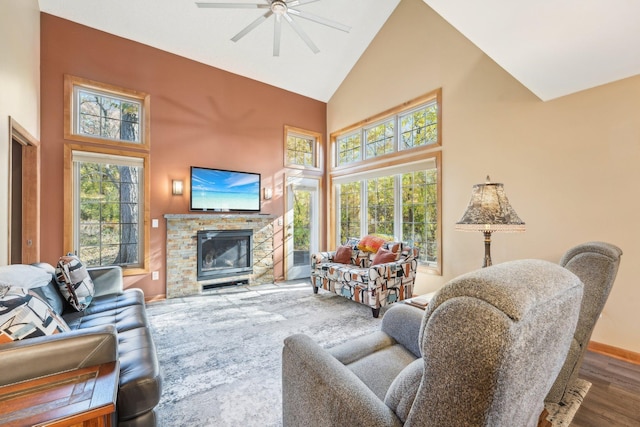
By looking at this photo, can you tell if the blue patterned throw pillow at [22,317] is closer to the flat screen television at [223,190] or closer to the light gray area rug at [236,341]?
the light gray area rug at [236,341]

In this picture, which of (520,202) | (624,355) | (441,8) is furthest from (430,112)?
(624,355)

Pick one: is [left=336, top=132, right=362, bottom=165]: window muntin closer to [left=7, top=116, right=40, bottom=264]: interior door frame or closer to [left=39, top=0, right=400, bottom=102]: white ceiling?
[left=39, top=0, right=400, bottom=102]: white ceiling

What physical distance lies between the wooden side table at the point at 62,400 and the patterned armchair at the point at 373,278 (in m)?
2.78

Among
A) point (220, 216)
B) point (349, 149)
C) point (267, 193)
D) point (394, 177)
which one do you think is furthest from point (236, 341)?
point (349, 149)

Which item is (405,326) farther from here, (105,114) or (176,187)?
(105,114)

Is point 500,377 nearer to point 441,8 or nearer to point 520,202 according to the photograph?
point 441,8

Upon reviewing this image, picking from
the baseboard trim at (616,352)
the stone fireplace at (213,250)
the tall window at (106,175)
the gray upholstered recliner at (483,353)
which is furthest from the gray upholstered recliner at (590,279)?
the tall window at (106,175)

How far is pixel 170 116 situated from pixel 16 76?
1.77m

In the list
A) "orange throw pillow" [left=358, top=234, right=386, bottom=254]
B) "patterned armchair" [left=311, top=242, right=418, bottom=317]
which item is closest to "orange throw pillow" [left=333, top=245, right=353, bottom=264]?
"patterned armchair" [left=311, top=242, right=418, bottom=317]

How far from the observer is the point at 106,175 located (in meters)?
3.98

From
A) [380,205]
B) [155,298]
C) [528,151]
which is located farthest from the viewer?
[380,205]

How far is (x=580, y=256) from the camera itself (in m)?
1.46

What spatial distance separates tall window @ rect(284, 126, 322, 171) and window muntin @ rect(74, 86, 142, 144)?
8.14 feet

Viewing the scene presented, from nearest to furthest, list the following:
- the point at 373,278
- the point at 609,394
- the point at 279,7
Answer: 1. the point at 609,394
2. the point at 279,7
3. the point at 373,278
